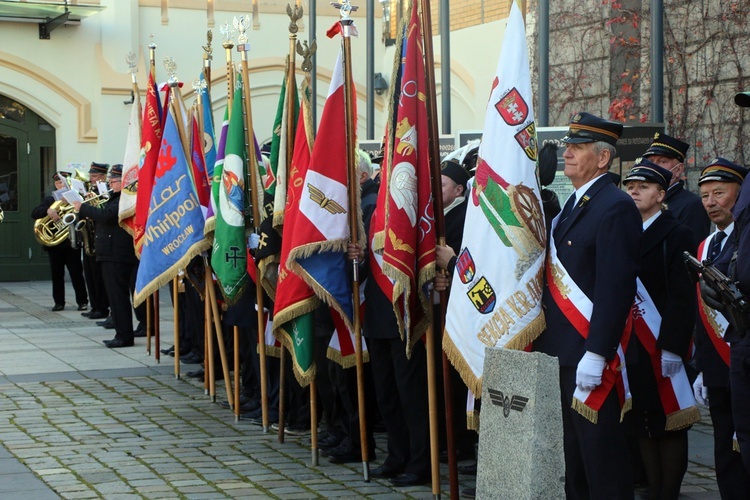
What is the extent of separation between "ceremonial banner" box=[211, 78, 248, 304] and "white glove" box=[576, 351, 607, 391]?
4.00 metres

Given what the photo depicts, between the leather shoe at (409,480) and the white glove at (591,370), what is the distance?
1.96m

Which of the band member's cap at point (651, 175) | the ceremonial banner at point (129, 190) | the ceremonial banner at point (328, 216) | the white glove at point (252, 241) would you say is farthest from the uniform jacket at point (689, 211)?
the ceremonial banner at point (129, 190)

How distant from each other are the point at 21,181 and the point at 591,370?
1778 centimetres

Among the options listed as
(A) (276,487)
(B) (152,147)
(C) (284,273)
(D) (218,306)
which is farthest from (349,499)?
(B) (152,147)

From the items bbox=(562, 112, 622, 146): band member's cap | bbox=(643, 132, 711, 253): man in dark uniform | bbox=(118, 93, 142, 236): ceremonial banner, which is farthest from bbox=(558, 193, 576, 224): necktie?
bbox=(118, 93, 142, 236): ceremonial banner

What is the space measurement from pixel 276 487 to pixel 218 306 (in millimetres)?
3176

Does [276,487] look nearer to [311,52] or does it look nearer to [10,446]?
[10,446]

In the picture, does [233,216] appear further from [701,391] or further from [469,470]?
[701,391]

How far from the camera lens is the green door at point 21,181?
2073 centimetres

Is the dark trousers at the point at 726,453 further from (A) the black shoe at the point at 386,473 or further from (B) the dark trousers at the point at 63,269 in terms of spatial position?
(B) the dark trousers at the point at 63,269

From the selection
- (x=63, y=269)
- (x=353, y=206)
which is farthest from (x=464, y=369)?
(x=63, y=269)

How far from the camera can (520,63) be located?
5.56 metres

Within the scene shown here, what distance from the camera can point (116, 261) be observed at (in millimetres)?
12586

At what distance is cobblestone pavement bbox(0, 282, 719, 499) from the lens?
6496 mm
